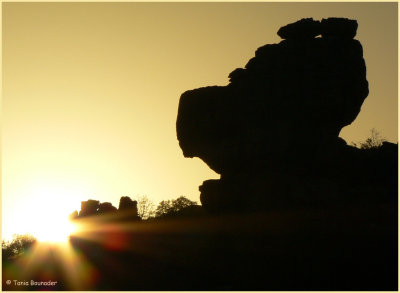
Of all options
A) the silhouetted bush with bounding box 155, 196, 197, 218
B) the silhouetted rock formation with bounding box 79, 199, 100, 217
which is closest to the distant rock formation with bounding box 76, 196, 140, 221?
the silhouetted rock formation with bounding box 79, 199, 100, 217

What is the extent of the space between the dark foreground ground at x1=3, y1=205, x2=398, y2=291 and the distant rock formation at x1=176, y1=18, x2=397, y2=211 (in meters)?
4.76

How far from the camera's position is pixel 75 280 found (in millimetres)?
39031

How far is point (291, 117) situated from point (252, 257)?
16010 millimetres

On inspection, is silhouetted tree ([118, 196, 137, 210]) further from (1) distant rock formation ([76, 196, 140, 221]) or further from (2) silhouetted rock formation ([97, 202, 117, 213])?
(2) silhouetted rock formation ([97, 202, 117, 213])

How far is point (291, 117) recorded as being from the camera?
49531 millimetres

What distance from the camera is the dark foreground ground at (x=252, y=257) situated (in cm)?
3325

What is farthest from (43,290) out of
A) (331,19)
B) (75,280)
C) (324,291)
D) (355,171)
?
(331,19)

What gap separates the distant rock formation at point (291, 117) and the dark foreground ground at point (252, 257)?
4759 mm

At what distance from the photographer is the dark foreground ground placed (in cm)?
3325

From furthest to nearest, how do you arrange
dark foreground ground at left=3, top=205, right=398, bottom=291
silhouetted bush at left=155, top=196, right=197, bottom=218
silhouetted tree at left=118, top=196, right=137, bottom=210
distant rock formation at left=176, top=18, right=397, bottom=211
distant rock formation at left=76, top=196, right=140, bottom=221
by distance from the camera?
1. silhouetted bush at left=155, top=196, right=197, bottom=218
2. silhouetted tree at left=118, top=196, right=137, bottom=210
3. distant rock formation at left=76, top=196, right=140, bottom=221
4. distant rock formation at left=176, top=18, right=397, bottom=211
5. dark foreground ground at left=3, top=205, right=398, bottom=291

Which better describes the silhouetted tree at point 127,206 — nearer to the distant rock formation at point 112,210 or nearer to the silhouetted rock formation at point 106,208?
the distant rock formation at point 112,210

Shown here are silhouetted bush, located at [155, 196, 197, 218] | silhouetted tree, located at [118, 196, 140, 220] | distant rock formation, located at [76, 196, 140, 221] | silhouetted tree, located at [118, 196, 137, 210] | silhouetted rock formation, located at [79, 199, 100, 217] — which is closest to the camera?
distant rock formation, located at [76, 196, 140, 221]

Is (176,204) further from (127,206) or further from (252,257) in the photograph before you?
(252,257)

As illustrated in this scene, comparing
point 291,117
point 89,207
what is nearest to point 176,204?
point 89,207
